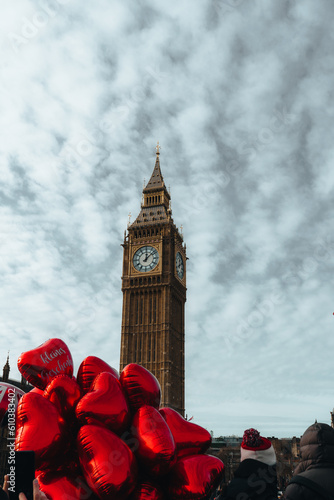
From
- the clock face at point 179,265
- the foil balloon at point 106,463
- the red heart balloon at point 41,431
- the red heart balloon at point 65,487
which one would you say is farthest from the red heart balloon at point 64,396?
the clock face at point 179,265

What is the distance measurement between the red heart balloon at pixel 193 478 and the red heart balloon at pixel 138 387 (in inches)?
29.2

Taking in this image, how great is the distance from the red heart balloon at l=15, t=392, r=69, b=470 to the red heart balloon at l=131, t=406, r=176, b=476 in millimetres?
810

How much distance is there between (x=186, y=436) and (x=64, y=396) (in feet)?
5.04

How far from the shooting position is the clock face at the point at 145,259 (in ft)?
200

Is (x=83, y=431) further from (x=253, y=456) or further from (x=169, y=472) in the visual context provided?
(x=253, y=456)

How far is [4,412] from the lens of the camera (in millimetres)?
6828

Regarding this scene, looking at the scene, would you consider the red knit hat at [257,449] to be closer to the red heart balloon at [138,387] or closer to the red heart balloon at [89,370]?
the red heart balloon at [138,387]

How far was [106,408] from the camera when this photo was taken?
16.1 feet

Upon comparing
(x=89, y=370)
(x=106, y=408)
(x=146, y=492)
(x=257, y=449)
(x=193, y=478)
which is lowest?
(x=146, y=492)

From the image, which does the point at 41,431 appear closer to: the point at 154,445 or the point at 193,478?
the point at 154,445

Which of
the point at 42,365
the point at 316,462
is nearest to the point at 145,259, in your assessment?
the point at 42,365

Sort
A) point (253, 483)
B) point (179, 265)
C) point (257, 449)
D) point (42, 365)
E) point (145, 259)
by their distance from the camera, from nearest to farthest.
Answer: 1. point (253, 483)
2. point (257, 449)
3. point (42, 365)
4. point (145, 259)
5. point (179, 265)

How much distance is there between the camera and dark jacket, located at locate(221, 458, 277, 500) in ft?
15.0

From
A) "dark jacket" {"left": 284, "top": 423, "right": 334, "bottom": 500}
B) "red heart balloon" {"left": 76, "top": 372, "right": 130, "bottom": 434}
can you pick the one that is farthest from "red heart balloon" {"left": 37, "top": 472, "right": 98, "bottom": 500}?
"dark jacket" {"left": 284, "top": 423, "right": 334, "bottom": 500}
